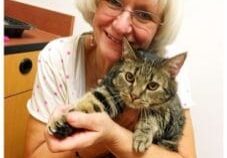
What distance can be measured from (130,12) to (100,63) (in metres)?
0.14

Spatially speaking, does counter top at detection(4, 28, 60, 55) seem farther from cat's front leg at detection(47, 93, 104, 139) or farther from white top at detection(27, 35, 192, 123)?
cat's front leg at detection(47, 93, 104, 139)

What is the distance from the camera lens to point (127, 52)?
0.67 m

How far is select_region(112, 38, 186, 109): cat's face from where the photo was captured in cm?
65

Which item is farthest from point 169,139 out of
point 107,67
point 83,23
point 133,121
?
point 83,23

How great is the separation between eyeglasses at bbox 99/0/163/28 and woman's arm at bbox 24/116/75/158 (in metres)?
0.26

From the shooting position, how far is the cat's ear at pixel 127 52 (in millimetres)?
656

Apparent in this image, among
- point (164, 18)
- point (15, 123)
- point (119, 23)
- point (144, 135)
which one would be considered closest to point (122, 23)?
point (119, 23)

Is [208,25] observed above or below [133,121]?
above

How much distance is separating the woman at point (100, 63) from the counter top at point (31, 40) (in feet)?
0.07

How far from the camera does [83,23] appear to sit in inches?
30.2

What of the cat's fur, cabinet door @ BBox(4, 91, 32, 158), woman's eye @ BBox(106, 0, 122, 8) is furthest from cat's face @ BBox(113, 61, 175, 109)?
cabinet door @ BBox(4, 91, 32, 158)

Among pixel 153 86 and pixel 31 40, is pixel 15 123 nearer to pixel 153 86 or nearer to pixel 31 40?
pixel 31 40

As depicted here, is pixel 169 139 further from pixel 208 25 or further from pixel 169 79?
pixel 208 25

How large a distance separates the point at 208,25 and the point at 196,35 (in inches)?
1.4
